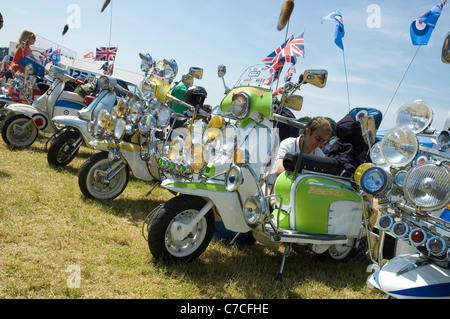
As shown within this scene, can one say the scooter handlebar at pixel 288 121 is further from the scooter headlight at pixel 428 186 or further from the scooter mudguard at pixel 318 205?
the scooter headlight at pixel 428 186

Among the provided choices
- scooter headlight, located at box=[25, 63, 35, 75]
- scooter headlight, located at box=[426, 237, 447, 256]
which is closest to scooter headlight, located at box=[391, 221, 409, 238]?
scooter headlight, located at box=[426, 237, 447, 256]

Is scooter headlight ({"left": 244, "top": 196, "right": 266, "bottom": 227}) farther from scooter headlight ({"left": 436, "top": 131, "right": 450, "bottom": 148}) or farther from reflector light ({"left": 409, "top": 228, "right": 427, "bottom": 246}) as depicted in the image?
scooter headlight ({"left": 436, "top": 131, "right": 450, "bottom": 148})

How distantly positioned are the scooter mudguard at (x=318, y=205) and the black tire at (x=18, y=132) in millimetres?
5157

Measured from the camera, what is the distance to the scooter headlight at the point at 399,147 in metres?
2.10

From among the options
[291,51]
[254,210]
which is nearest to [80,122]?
[291,51]

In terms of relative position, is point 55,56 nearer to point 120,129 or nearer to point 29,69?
point 29,69

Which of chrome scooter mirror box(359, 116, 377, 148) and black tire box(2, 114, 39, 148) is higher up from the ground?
chrome scooter mirror box(359, 116, 377, 148)

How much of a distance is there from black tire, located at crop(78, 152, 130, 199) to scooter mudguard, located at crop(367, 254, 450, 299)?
10.4ft

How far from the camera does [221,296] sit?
2.52m

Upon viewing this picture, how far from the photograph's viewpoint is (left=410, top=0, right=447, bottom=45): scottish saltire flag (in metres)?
3.95

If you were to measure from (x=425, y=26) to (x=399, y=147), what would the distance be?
2618 mm

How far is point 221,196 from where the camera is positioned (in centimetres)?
271

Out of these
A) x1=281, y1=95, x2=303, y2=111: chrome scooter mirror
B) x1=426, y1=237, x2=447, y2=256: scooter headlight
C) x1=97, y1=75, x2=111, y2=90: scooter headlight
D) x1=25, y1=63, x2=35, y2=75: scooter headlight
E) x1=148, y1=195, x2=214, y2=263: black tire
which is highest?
x1=25, y1=63, x2=35, y2=75: scooter headlight
